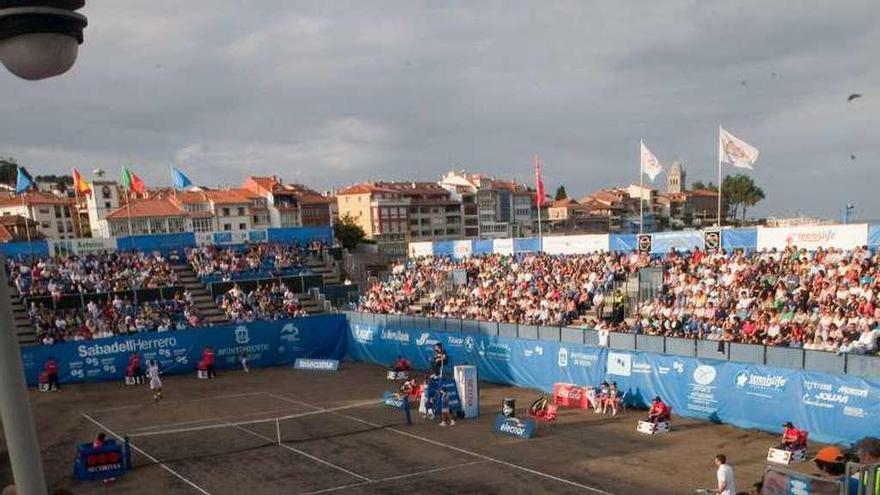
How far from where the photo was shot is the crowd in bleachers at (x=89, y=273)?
3919 cm

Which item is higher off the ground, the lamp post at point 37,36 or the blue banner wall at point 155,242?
the lamp post at point 37,36

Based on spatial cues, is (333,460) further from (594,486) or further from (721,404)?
(721,404)

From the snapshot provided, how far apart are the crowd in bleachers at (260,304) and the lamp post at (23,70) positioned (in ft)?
127

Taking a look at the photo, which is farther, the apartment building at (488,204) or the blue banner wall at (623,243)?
the apartment building at (488,204)

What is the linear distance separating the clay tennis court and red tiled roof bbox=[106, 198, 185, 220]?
6900cm

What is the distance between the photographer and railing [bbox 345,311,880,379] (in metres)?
19.8

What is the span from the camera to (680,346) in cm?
2480

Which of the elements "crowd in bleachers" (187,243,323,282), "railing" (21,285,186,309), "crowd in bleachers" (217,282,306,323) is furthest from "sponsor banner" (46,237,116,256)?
"crowd in bleachers" (217,282,306,323)

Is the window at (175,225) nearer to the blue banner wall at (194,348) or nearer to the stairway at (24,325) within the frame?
the stairway at (24,325)

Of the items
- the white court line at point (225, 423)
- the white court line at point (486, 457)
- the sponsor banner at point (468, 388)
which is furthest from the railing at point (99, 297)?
the sponsor banner at point (468, 388)

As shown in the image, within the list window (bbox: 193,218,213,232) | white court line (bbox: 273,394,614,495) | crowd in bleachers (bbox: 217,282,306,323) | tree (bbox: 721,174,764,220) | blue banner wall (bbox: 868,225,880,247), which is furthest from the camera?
tree (bbox: 721,174,764,220)

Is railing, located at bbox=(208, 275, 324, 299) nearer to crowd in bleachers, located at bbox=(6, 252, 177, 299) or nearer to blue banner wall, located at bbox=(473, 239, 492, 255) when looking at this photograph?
crowd in bleachers, located at bbox=(6, 252, 177, 299)

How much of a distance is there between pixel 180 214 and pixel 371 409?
7946 cm

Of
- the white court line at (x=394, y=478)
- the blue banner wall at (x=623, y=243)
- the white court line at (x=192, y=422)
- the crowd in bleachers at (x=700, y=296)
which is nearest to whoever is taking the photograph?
the white court line at (x=394, y=478)
